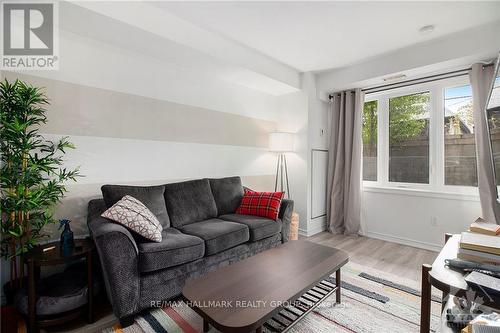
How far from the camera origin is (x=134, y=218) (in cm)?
188

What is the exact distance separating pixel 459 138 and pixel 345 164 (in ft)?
4.48

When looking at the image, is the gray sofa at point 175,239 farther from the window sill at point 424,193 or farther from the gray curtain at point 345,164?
the window sill at point 424,193

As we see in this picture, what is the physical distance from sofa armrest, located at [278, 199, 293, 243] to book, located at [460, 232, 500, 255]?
5.72ft

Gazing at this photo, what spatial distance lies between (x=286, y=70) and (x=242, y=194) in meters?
1.87

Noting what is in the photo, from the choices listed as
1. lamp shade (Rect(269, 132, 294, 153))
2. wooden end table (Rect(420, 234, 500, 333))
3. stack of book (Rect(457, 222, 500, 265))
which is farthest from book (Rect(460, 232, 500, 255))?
lamp shade (Rect(269, 132, 294, 153))

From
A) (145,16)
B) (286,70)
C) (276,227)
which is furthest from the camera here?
(286,70)

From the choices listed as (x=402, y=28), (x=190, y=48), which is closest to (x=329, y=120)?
(x=402, y=28)

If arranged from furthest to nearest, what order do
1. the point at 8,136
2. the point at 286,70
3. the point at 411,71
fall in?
the point at 286,70, the point at 411,71, the point at 8,136

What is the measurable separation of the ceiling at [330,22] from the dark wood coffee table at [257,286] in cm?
208

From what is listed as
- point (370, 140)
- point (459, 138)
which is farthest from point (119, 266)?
point (459, 138)

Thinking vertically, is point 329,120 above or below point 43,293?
above

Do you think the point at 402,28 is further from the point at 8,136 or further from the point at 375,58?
the point at 8,136

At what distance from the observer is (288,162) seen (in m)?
3.91

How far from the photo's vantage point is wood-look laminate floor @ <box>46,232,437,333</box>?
1.83 m
